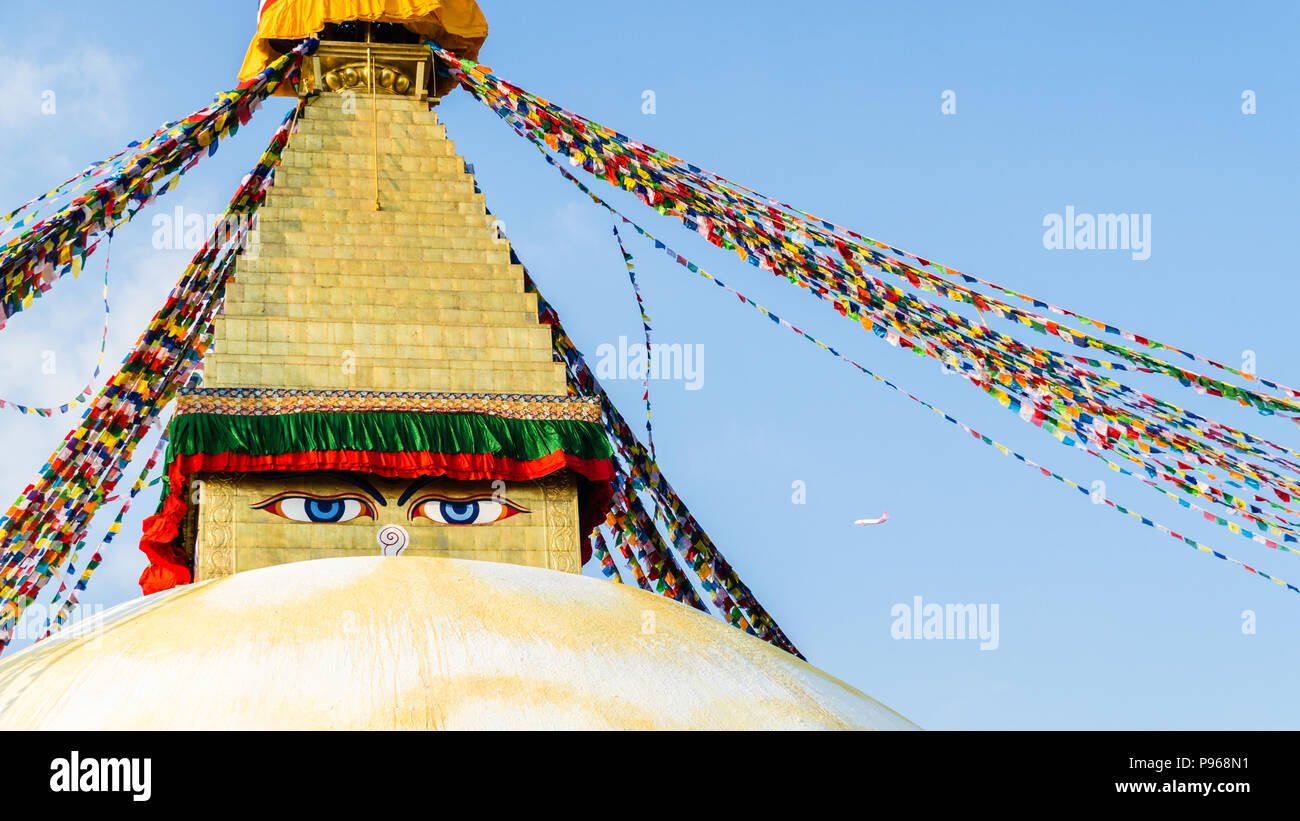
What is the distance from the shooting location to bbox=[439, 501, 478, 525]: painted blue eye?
32.1 ft

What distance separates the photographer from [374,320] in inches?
406

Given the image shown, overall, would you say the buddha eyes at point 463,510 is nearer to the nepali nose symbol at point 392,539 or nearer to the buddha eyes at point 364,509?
the buddha eyes at point 364,509

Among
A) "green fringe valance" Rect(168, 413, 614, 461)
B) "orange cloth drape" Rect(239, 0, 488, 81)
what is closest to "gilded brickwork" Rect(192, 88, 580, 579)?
"green fringe valance" Rect(168, 413, 614, 461)

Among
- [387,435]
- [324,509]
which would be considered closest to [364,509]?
[324,509]

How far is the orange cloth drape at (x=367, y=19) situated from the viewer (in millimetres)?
11617

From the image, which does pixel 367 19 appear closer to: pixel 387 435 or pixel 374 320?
pixel 374 320

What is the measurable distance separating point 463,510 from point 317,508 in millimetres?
828

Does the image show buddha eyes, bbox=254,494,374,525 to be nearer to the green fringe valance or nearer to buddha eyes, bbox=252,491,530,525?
buddha eyes, bbox=252,491,530,525

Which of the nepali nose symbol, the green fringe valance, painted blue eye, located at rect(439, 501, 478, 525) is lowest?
the nepali nose symbol

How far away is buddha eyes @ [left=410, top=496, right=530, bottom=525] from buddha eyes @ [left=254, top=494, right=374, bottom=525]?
305 mm

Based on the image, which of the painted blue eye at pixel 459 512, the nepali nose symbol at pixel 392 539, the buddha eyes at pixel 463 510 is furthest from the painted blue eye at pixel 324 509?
the painted blue eye at pixel 459 512
